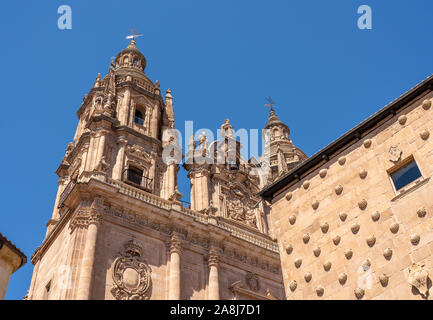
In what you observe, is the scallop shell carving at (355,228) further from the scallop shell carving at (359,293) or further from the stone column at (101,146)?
the stone column at (101,146)

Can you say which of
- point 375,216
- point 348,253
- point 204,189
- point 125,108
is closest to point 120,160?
point 125,108

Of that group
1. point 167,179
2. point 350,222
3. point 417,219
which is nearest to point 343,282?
point 350,222

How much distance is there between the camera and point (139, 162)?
95.6 feet

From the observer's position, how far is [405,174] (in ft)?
35.8

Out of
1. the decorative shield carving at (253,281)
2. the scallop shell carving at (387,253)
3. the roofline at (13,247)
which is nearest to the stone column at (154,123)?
the decorative shield carving at (253,281)

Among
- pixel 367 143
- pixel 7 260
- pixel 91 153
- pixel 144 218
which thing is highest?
pixel 91 153

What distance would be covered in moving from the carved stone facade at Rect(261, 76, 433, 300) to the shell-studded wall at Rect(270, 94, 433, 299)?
Answer: 0.02m

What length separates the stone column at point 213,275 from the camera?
23.9m

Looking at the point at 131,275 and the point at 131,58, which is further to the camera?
the point at 131,58

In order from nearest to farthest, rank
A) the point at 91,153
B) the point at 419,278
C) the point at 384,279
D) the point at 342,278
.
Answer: the point at 419,278 < the point at 384,279 < the point at 342,278 < the point at 91,153

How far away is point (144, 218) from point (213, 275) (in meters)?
4.36

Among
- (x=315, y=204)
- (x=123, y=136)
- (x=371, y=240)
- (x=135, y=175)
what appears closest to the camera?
(x=371, y=240)

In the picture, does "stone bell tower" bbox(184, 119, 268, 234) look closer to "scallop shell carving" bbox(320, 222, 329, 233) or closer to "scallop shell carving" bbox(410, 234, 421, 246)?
"scallop shell carving" bbox(320, 222, 329, 233)

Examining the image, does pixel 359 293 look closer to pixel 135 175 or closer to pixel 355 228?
pixel 355 228
